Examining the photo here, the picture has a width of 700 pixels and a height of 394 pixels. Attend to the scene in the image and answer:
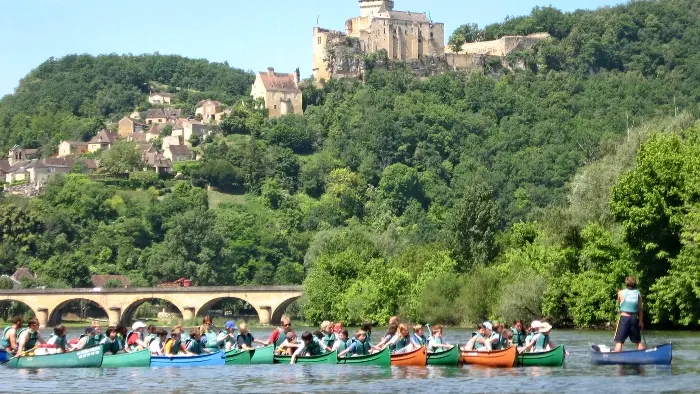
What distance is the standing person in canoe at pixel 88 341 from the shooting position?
51.7 meters

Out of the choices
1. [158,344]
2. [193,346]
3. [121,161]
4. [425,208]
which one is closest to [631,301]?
[193,346]

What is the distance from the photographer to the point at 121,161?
593 ft

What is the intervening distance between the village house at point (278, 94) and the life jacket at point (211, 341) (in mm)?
138935

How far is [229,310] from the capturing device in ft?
440

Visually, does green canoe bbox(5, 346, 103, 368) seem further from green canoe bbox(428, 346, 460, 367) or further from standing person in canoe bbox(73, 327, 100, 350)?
green canoe bbox(428, 346, 460, 367)

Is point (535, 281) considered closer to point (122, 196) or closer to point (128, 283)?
point (128, 283)

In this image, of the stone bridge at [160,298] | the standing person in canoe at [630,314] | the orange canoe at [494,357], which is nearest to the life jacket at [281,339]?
the orange canoe at [494,357]

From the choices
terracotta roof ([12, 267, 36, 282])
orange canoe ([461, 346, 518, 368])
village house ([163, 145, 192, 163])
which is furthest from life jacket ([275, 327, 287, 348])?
village house ([163, 145, 192, 163])

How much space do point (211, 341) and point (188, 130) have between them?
142 metres

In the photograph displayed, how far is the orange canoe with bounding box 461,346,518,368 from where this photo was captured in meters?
48.1

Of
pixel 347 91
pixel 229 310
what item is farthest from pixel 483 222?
pixel 347 91

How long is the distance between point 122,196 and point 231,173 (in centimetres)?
1251

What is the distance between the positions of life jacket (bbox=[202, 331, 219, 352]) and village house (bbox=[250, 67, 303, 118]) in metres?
139

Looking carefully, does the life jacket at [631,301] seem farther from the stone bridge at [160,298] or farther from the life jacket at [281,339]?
the stone bridge at [160,298]
